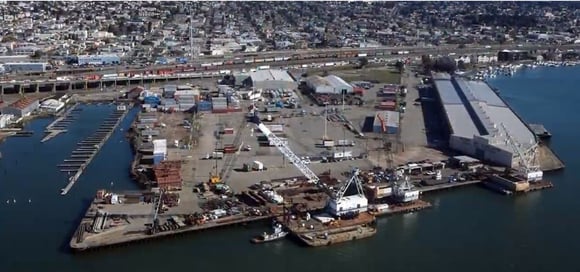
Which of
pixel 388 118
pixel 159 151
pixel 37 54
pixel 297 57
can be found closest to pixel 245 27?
pixel 297 57

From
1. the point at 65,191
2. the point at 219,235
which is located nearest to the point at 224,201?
the point at 219,235

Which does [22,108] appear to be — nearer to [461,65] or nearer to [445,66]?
[445,66]

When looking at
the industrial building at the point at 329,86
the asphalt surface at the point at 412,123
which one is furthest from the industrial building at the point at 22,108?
the asphalt surface at the point at 412,123

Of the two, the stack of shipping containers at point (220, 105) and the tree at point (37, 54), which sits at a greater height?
the tree at point (37, 54)

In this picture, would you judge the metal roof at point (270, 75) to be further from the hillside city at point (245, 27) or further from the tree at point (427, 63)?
the hillside city at point (245, 27)

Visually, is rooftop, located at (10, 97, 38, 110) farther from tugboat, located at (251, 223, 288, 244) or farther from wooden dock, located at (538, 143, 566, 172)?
wooden dock, located at (538, 143, 566, 172)

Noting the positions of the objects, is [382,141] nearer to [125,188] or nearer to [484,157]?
[484,157]
